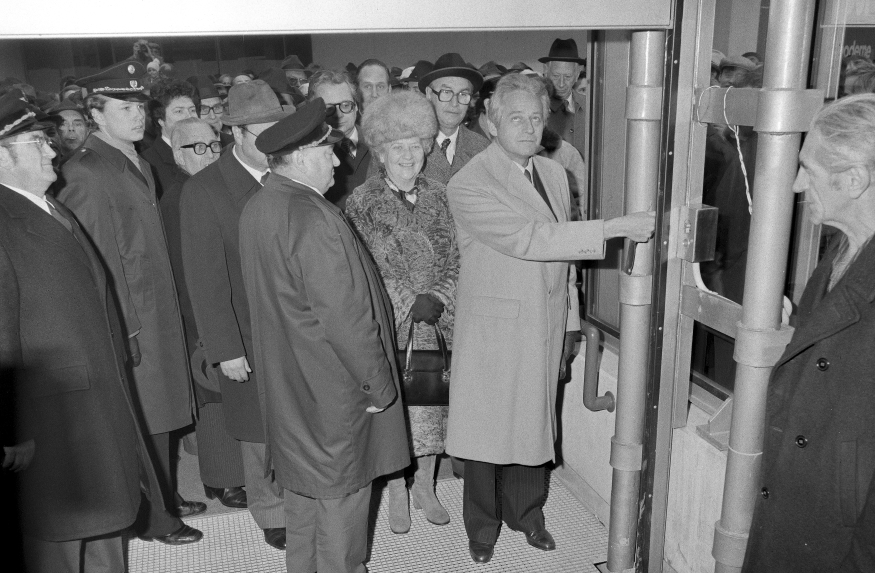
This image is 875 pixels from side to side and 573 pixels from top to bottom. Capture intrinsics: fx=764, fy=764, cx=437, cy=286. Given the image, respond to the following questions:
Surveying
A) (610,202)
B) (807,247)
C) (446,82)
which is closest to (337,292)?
(807,247)

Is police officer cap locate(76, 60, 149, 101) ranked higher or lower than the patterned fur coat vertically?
higher

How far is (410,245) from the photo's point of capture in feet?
9.27

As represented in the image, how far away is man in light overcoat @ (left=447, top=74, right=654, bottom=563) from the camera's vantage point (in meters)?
2.55

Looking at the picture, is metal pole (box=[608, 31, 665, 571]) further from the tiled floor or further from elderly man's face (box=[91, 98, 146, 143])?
elderly man's face (box=[91, 98, 146, 143])

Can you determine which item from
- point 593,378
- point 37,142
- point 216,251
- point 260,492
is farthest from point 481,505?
point 37,142

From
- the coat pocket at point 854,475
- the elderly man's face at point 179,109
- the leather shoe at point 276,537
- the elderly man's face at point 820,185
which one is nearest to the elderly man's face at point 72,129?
the elderly man's face at point 179,109

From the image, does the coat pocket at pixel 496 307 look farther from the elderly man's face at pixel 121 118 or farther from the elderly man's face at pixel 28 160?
the elderly man's face at pixel 121 118

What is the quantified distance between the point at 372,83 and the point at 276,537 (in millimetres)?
2712

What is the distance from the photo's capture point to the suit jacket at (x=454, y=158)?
3307 millimetres

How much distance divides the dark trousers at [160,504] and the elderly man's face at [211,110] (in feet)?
9.66

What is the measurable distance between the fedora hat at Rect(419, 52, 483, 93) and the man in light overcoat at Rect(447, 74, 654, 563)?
3.91ft

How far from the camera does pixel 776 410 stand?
5.54ft

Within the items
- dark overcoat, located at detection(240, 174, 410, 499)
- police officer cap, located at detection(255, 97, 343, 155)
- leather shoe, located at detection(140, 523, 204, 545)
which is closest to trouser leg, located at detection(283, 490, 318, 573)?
dark overcoat, located at detection(240, 174, 410, 499)

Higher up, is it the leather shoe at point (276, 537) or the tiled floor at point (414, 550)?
the leather shoe at point (276, 537)
